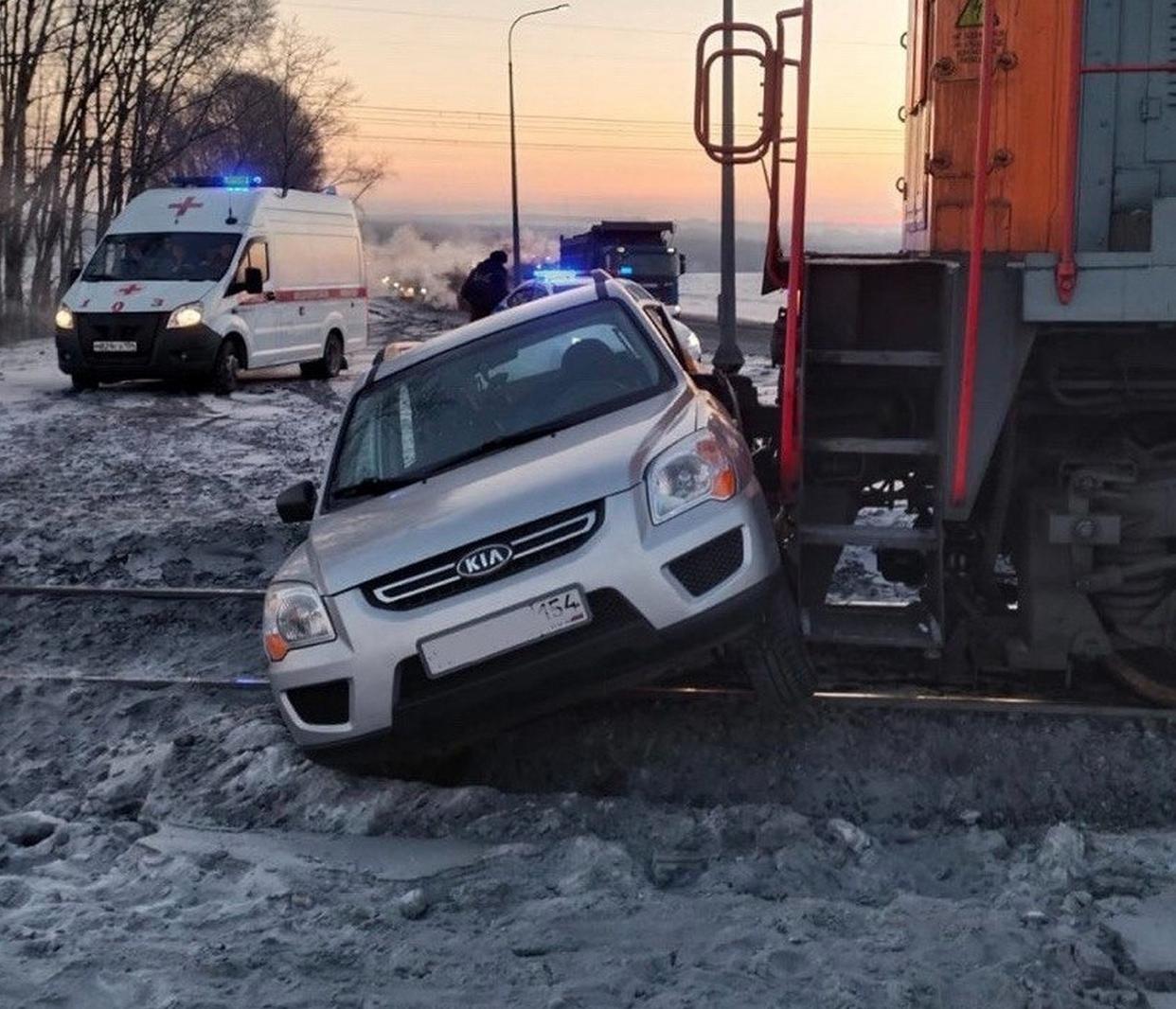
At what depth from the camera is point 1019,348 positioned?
5.89 meters

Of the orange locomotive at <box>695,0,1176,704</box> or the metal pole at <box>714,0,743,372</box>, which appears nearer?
the orange locomotive at <box>695,0,1176,704</box>

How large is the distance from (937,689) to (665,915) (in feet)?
8.43

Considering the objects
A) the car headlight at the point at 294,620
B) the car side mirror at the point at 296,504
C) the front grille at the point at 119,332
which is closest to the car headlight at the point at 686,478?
the car headlight at the point at 294,620

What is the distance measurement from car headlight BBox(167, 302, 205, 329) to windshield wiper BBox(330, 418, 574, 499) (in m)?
14.0

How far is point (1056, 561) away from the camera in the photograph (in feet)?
19.9

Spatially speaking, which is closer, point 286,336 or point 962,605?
Answer: point 962,605

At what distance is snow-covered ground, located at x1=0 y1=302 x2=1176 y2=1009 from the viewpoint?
389 cm

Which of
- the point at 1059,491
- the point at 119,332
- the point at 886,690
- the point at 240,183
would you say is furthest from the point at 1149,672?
the point at 240,183

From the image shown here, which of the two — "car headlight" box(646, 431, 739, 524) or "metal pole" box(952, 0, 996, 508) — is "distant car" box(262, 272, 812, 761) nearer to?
"car headlight" box(646, 431, 739, 524)

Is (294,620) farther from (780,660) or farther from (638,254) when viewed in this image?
(638,254)

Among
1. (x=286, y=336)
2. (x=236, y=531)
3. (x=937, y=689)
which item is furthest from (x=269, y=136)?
(x=937, y=689)

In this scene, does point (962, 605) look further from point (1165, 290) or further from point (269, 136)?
point (269, 136)

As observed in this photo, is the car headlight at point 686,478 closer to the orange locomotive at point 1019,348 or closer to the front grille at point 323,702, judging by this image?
the orange locomotive at point 1019,348

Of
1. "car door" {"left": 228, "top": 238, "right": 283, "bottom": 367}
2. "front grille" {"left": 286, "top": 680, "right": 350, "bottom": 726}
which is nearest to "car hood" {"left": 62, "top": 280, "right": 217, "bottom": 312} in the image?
"car door" {"left": 228, "top": 238, "right": 283, "bottom": 367}
